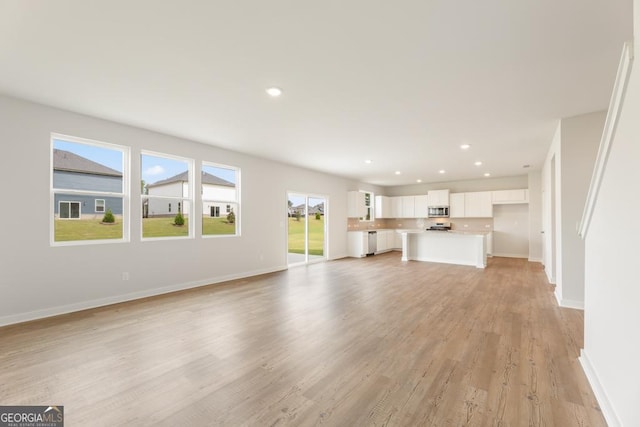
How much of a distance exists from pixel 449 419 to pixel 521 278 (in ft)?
18.0

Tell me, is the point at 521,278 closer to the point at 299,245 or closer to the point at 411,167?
the point at 411,167

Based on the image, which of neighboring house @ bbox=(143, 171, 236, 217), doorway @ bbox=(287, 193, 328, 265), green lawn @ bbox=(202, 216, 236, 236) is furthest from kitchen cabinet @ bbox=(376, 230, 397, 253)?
neighboring house @ bbox=(143, 171, 236, 217)

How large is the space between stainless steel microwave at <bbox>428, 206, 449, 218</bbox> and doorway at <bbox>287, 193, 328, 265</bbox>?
4.25 metres

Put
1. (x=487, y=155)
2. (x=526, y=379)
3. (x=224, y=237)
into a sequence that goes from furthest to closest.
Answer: (x=487, y=155) < (x=224, y=237) < (x=526, y=379)

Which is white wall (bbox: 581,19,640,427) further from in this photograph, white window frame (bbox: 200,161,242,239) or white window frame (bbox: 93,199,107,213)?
white window frame (bbox: 93,199,107,213)

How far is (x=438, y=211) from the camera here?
10320mm

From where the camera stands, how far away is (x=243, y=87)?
3.15m

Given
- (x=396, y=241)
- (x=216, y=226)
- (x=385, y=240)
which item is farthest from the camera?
(x=396, y=241)

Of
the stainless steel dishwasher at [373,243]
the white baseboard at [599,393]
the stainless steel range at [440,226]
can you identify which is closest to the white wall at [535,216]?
the stainless steel range at [440,226]

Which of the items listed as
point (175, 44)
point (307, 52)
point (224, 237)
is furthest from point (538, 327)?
point (224, 237)

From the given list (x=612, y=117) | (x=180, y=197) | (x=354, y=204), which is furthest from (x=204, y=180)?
(x=612, y=117)

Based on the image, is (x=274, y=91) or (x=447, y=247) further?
(x=447, y=247)

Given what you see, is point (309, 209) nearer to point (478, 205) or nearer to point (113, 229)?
point (113, 229)

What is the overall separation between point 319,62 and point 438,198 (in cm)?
885
